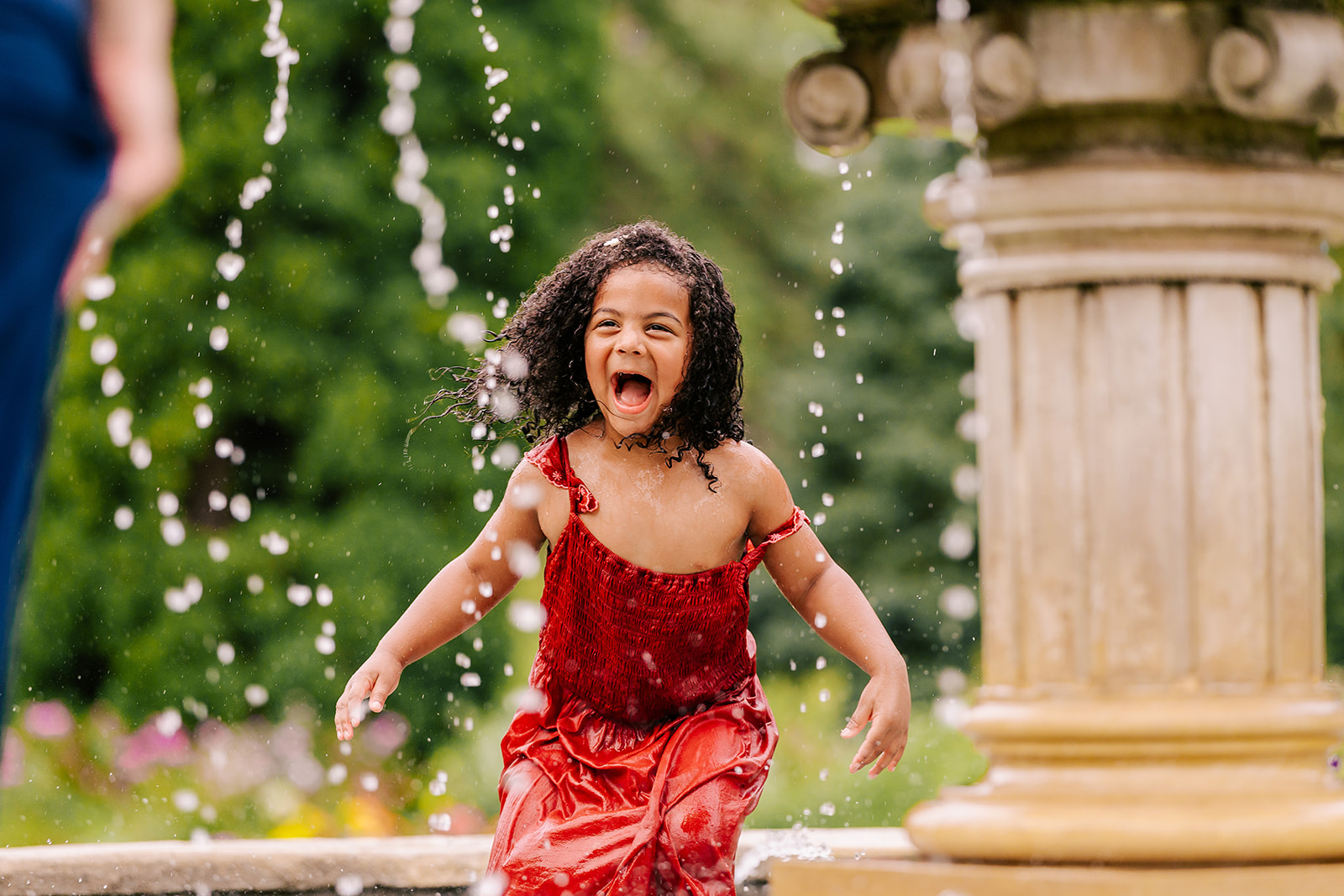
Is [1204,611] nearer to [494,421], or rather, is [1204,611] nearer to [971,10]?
[971,10]

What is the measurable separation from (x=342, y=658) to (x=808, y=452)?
4674 mm

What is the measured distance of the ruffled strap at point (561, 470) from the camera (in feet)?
10.3

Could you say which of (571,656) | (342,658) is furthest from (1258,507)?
(342,658)

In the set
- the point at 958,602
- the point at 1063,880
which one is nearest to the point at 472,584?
the point at 1063,880

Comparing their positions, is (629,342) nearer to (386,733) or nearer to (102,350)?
(386,733)

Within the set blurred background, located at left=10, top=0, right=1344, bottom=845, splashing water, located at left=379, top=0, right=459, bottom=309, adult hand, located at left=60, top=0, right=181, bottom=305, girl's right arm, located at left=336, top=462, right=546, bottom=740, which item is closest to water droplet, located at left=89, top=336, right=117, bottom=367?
blurred background, located at left=10, top=0, right=1344, bottom=845

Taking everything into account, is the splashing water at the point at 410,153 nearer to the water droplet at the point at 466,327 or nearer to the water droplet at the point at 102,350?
the water droplet at the point at 466,327

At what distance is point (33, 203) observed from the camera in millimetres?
1709

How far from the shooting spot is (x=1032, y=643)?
7.70 ft

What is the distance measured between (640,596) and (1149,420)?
3.61 feet

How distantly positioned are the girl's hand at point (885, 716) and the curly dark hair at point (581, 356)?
50 cm

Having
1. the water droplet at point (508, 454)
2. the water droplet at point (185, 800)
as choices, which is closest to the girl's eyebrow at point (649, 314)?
the water droplet at point (185, 800)

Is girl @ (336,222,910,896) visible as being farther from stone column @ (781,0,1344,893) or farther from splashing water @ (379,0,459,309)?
splashing water @ (379,0,459,309)

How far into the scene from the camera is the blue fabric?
168 cm
